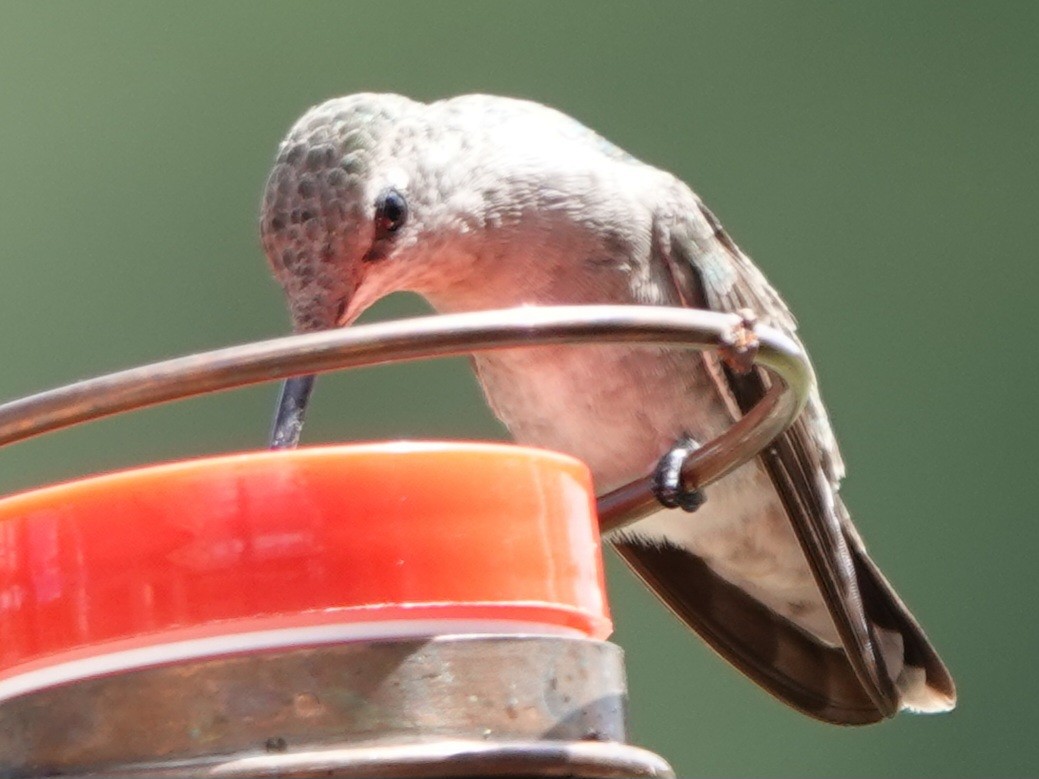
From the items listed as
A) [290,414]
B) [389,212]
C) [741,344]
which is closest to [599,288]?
[389,212]

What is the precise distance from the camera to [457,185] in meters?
1.50

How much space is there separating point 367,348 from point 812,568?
0.70 metres

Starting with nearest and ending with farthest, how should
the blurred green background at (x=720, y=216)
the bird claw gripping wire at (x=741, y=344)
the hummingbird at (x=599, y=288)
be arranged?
the bird claw gripping wire at (x=741, y=344) → the hummingbird at (x=599, y=288) → the blurred green background at (x=720, y=216)

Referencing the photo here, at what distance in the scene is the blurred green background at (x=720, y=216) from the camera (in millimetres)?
2521

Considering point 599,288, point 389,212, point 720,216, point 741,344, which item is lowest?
point 720,216

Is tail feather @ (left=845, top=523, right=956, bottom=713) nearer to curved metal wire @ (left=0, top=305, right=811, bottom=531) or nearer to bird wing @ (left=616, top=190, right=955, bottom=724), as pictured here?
bird wing @ (left=616, top=190, right=955, bottom=724)

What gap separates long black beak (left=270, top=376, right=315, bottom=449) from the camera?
98 centimetres

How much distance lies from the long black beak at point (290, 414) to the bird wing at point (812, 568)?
463 mm

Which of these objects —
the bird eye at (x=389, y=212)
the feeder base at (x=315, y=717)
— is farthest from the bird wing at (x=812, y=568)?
the feeder base at (x=315, y=717)

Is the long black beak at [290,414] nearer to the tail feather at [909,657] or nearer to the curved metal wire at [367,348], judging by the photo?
the curved metal wire at [367,348]

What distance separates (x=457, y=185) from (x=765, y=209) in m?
1.19

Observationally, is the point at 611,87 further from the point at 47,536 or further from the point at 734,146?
the point at 47,536

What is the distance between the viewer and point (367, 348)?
2.14ft

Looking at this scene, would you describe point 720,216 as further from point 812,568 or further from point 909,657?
point 812,568
